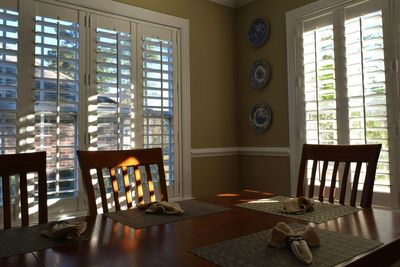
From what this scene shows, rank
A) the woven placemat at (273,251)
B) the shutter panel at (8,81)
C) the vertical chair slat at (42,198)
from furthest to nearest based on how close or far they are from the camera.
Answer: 1. the shutter panel at (8,81)
2. the vertical chair slat at (42,198)
3. the woven placemat at (273,251)

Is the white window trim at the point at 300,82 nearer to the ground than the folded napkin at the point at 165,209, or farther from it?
farther from it

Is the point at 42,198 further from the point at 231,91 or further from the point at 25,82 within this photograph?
the point at 231,91

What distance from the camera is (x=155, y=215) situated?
122 centimetres

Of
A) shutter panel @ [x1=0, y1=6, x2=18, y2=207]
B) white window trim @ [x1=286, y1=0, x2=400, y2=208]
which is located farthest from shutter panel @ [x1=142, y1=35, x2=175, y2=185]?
white window trim @ [x1=286, y1=0, x2=400, y2=208]

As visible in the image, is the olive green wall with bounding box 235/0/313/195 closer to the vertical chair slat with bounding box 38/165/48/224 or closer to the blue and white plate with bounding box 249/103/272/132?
the blue and white plate with bounding box 249/103/272/132

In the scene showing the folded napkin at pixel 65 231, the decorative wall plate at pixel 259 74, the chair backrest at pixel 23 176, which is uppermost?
the decorative wall plate at pixel 259 74

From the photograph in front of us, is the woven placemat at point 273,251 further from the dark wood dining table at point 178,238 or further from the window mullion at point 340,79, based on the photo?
the window mullion at point 340,79

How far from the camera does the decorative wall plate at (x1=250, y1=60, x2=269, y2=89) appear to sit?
3174 mm

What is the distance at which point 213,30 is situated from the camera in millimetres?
3338

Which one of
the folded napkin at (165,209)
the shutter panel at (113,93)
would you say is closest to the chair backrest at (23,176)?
the folded napkin at (165,209)

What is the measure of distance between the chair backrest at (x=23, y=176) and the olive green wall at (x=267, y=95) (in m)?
2.21

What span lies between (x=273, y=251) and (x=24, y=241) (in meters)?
0.71

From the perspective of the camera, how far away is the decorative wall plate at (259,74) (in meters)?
3.17

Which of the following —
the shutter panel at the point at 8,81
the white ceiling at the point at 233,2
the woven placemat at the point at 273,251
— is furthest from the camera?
the white ceiling at the point at 233,2
